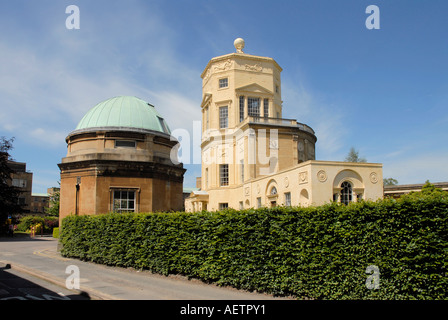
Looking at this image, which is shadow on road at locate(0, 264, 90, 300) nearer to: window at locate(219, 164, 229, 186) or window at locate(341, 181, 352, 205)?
window at locate(341, 181, 352, 205)

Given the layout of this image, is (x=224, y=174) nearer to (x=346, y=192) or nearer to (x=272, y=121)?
(x=272, y=121)

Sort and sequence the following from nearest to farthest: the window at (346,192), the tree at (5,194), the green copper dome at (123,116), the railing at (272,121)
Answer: the window at (346,192) < the green copper dome at (123,116) < the railing at (272,121) < the tree at (5,194)

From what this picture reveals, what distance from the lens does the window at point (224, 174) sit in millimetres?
32438

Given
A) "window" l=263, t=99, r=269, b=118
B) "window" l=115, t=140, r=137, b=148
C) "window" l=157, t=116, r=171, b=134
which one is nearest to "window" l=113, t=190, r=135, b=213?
"window" l=115, t=140, r=137, b=148

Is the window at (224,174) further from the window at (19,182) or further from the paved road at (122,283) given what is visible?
the window at (19,182)

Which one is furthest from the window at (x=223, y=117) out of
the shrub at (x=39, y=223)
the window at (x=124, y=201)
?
the shrub at (x=39, y=223)

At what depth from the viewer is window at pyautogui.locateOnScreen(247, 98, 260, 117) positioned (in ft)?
109

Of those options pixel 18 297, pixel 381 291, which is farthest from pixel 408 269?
pixel 18 297

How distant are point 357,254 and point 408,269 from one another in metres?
1.35

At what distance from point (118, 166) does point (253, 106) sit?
1350cm
